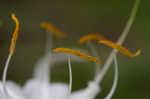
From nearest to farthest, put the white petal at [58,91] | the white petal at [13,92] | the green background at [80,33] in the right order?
the white petal at [13,92] < the white petal at [58,91] < the green background at [80,33]

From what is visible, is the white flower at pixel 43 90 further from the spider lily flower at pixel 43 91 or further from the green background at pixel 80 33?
the green background at pixel 80 33

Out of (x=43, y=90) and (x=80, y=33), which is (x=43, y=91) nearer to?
(x=43, y=90)

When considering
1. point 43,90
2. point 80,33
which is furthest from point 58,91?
point 80,33

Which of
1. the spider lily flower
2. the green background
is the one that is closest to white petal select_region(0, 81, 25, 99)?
the spider lily flower

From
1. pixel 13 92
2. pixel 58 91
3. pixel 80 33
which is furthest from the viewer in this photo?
pixel 80 33

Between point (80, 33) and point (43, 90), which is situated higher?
point (80, 33)

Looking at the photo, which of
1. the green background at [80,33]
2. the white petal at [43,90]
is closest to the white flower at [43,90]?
the white petal at [43,90]
